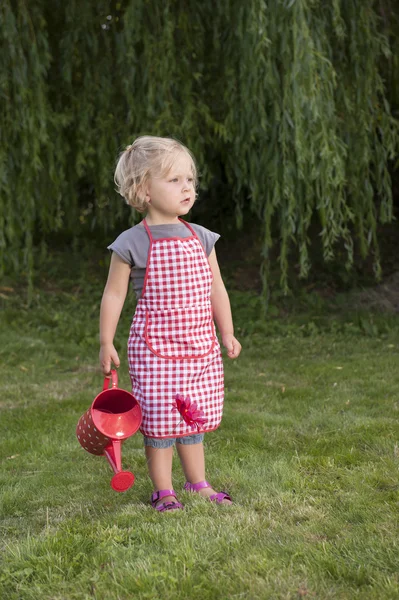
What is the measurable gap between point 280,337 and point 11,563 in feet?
15.9

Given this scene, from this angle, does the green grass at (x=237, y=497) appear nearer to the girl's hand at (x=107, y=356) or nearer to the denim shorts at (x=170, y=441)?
the denim shorts at (x=170, y=441)

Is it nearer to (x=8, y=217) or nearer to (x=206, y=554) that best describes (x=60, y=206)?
(x=8, y=217)

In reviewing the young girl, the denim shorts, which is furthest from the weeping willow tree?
the denim shorts

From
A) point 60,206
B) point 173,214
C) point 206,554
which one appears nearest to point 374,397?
point 173,214

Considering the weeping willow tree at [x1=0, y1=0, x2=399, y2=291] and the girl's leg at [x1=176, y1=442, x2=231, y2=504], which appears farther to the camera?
the weeping willow tree at [x1=0, y1=0, x2=399, y2=291]

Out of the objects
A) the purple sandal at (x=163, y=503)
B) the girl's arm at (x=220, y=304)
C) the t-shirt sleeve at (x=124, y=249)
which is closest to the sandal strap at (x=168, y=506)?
the purple sandal at (x=163, y=503)

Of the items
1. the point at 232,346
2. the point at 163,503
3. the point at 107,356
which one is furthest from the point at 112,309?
the point at 163,503

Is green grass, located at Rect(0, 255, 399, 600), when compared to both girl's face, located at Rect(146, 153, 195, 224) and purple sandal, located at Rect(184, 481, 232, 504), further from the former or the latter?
girl's face, located at Rect(146, 153, 195, 224)

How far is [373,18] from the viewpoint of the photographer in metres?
5.88

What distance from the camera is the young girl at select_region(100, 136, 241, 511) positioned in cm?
306

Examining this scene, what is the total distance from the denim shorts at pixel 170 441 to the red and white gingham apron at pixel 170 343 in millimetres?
43

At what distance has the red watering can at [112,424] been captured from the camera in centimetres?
299

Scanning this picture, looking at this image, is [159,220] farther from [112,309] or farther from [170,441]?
[170,441]

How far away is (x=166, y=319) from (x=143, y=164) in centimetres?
59
